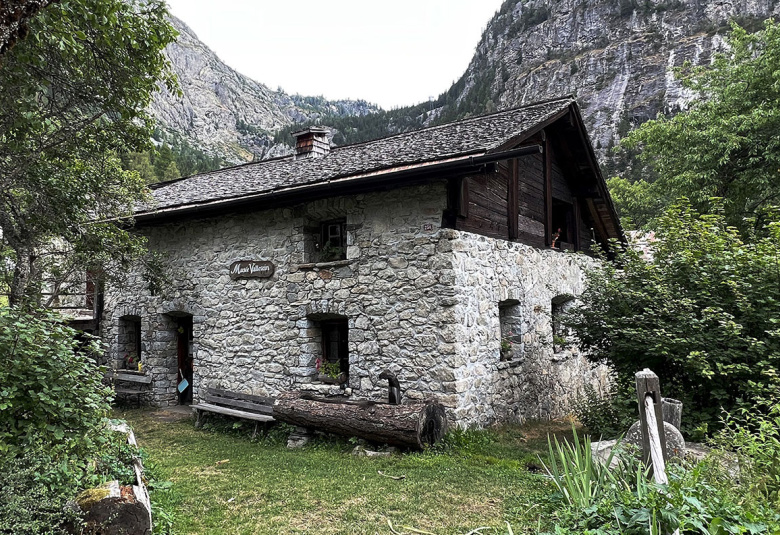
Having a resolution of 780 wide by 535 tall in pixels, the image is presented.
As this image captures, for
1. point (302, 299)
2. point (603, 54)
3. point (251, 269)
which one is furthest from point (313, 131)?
point (603, 54)

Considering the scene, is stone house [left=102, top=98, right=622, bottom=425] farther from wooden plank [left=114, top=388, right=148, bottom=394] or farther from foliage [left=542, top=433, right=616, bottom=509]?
foliage [left=542, top=433, right=616, bottom=509]

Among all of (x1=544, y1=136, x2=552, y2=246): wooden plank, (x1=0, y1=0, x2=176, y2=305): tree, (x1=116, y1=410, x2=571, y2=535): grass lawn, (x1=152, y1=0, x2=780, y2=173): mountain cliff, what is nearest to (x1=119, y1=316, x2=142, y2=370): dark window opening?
(x1=0, y1=0, x2=176, y2=305): tree

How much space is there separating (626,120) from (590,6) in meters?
29.8

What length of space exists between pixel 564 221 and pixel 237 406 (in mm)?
8437

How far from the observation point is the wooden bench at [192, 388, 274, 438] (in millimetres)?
8086

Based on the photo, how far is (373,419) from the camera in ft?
22.4

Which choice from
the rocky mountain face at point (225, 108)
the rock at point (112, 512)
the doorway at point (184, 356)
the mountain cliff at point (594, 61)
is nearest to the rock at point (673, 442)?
the rock at point (112, 512)

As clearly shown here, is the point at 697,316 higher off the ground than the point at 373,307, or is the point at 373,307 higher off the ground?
the point at 373,307

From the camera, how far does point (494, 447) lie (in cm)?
721

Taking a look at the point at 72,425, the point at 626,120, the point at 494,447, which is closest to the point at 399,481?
the point at 494,447

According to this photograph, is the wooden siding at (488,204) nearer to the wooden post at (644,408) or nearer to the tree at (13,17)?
the wooden post at (644,408)

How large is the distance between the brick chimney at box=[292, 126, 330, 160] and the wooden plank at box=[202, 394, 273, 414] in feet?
21.5

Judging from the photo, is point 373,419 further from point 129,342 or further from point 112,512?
point 129,342

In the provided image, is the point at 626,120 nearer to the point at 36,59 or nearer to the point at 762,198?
the point at 762,198
